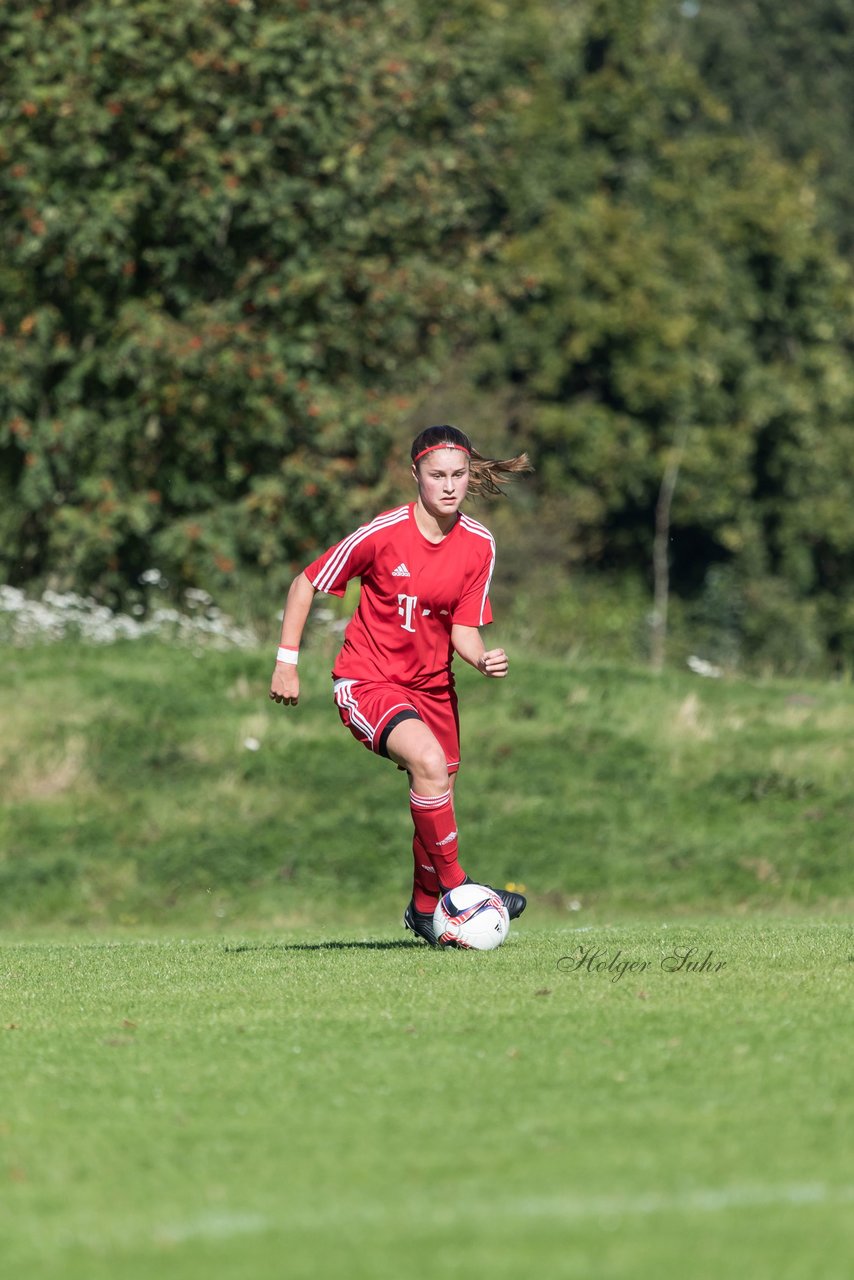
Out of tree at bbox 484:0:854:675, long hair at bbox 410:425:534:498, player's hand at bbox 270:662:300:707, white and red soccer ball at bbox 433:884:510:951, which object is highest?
tree at bbox 484:0:854:675

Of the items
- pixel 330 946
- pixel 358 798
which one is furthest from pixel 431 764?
pixel 358 798

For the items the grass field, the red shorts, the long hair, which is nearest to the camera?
the grass field

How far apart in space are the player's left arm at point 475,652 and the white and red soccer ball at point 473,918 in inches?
38.9

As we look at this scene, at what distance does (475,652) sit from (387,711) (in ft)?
1.61

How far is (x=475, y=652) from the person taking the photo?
8898 millimetres

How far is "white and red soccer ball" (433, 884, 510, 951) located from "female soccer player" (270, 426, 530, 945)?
5.9 inches

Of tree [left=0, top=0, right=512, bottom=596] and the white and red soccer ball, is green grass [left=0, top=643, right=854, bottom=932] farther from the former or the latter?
the white and red soccer ball

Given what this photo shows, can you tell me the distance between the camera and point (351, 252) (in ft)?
75.4

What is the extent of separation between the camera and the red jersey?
29.5 ft

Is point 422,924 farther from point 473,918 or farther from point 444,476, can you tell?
point 444,476

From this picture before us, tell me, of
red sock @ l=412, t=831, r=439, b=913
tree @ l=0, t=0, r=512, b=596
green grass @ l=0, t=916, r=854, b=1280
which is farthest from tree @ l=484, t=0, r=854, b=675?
green grass @ l=0, t=916, r=854, b=1280

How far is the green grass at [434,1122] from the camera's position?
152 inches

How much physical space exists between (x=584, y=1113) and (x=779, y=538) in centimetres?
4477

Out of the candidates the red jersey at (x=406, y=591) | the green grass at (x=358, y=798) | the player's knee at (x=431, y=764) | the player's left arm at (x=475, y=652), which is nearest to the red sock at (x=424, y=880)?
the player's knee at (x=431, y=764)
